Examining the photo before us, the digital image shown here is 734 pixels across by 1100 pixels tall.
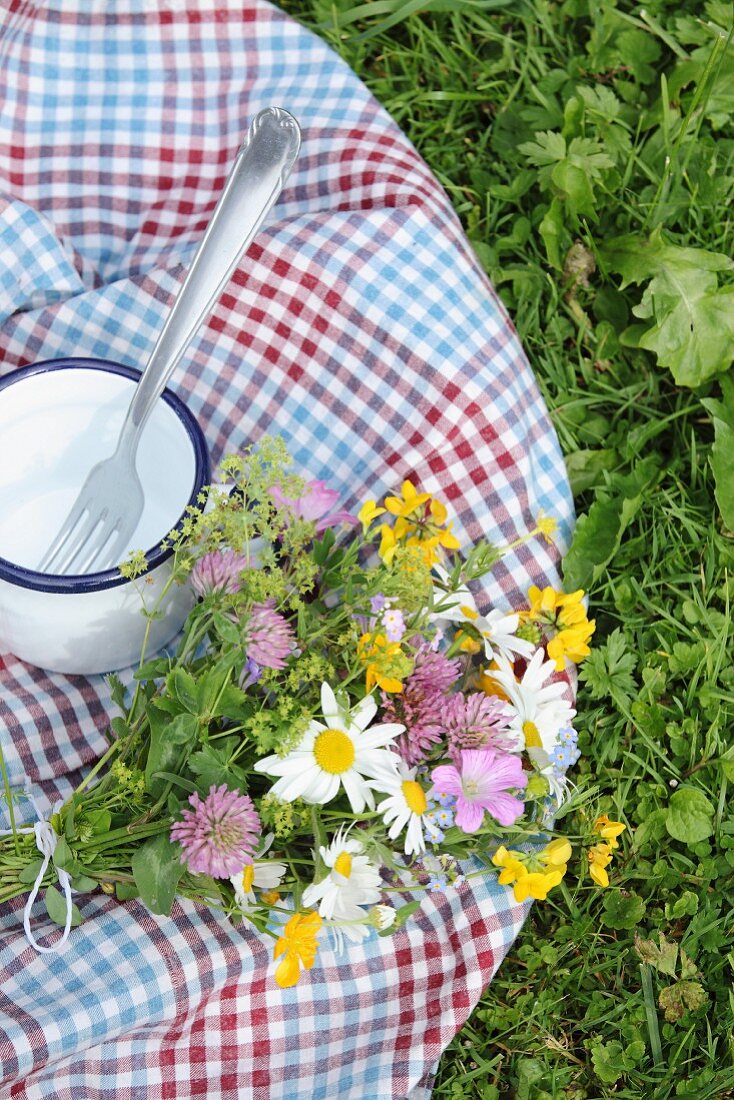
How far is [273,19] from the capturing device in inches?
→ 53.4

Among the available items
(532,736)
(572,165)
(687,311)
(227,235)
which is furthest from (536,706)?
(572,165)

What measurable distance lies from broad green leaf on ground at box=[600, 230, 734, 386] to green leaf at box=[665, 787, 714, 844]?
0.45 metres

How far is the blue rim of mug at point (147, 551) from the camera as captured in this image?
0.98 m

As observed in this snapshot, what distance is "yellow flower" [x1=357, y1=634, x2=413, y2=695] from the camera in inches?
34.0

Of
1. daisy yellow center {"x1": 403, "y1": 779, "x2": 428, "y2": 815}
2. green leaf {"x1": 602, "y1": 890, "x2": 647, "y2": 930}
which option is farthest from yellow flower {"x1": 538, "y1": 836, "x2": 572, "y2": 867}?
green leaf {"x1": 602, "y1": 890, "x2": 647, "y2": 930}

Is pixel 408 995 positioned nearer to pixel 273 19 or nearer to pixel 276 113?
pixel 276 113

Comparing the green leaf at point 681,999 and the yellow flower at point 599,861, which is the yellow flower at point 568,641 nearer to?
the yellow flower at point 599,861

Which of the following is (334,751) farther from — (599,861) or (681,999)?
(681,999)

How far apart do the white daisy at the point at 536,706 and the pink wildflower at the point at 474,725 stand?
0.15 ft

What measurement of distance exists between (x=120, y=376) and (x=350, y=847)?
0.50 m

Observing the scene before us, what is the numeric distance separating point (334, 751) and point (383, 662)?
0.08 meters

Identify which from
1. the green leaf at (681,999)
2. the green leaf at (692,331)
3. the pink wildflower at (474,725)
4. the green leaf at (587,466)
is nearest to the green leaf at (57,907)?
the pink wildflower at (474,725)

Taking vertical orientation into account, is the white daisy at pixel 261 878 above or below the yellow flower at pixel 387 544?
below

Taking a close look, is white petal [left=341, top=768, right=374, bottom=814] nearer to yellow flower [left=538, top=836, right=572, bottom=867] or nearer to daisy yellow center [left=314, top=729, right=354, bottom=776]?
daisy yellow center [left=314, top=729, right=354, bottom=776]
